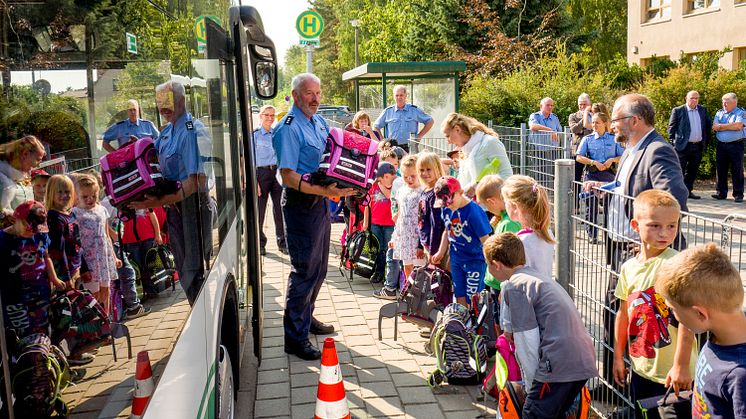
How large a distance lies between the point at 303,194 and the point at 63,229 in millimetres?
3957

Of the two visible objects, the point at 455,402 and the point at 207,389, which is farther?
the point at 455,402

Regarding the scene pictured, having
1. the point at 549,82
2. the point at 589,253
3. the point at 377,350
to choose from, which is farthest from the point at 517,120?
the point at 589,253

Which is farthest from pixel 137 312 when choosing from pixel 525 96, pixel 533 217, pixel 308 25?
pixel 525 96

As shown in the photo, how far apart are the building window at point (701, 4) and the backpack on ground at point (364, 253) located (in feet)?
88.7

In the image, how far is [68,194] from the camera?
1.57 meters

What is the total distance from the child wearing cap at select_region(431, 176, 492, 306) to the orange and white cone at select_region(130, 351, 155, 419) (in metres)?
3.74

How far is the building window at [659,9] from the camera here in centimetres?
3336

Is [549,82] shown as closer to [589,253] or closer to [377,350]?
[377,350]

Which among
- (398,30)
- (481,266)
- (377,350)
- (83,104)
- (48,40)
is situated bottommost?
(377,350)

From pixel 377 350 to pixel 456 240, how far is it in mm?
1282

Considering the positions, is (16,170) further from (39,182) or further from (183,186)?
(183,186)

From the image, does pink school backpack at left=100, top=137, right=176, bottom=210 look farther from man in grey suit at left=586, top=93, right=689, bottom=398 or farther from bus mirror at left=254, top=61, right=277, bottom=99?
bus mirror at left=254, top=61, right=277, bottom=99

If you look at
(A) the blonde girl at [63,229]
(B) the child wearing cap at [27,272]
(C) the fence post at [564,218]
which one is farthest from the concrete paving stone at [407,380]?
(B) the child wearing cap at [27,272]

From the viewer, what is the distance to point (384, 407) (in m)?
4.93
